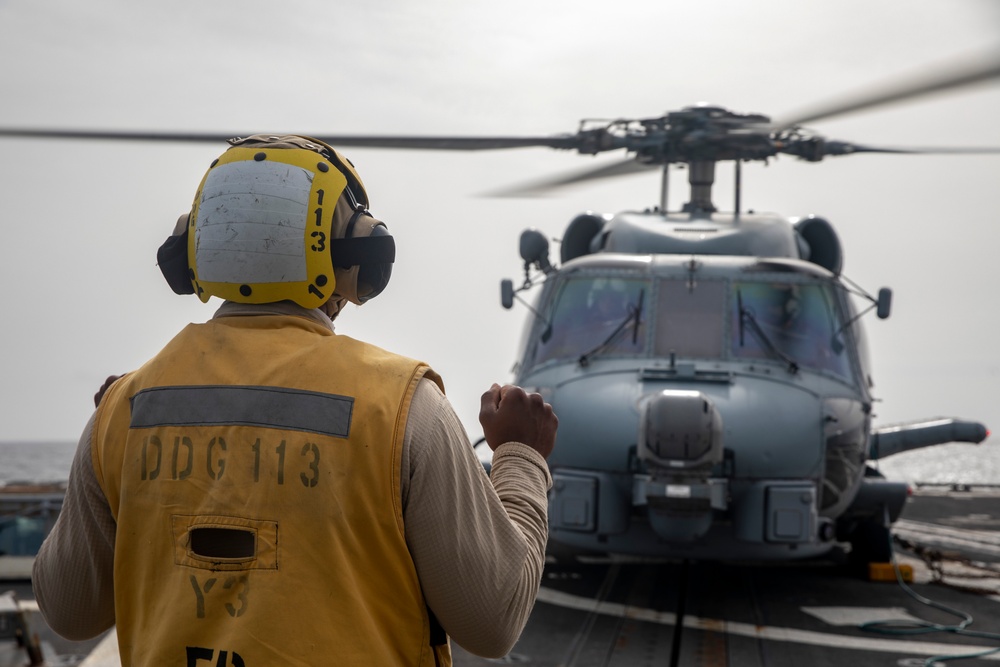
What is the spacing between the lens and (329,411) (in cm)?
171

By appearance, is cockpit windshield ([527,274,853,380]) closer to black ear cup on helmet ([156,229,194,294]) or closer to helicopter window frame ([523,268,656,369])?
helicopter window frame ([523,268,656,369])

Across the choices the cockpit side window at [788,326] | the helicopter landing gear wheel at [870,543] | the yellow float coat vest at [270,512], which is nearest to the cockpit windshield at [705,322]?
the cockpit side window at [788,326]

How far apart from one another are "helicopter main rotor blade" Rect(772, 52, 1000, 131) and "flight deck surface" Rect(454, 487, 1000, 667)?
316cm

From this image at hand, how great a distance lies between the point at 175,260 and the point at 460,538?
2.56 feet

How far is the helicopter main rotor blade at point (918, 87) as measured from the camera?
3.98m

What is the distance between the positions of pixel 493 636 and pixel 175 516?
0.56 m

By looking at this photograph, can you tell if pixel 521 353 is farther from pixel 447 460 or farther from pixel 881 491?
pixel 447 460

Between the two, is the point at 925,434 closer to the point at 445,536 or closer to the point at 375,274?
the point at 375,274

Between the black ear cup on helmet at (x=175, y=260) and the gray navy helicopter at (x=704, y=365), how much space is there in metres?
3.93

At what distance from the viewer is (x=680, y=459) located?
6402mm

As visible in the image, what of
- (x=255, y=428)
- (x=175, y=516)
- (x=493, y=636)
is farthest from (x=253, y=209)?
(x=493, y=636)

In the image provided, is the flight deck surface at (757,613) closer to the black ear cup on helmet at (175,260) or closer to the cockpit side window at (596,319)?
the cockpit side window at (596,319)

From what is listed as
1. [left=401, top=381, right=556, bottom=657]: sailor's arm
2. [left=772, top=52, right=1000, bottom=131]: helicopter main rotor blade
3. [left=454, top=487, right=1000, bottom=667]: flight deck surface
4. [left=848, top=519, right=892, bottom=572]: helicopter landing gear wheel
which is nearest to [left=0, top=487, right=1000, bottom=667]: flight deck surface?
[left=454, top=487, right=1000, bottom=667]: flight deck surface

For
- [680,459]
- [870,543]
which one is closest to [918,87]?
[680,459]
